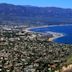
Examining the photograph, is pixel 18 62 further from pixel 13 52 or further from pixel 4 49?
pixel 4 49

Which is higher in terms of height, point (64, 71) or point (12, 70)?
point (64, 71)

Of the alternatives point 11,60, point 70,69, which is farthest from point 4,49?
point 70,69

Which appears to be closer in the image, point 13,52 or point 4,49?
point 13,52

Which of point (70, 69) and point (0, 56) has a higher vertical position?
point (70, 69)

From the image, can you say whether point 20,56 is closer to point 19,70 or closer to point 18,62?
point 18,62

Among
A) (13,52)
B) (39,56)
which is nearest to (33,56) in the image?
(39,56)

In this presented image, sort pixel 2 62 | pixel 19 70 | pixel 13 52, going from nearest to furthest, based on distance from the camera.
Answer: pixel 19 70
pixel 2 62
pixel 13 52

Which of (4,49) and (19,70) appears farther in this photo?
(4,49)

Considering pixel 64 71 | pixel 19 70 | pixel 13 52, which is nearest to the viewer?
pixel 64 71

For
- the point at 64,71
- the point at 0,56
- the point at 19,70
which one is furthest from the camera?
the point at 0,56
